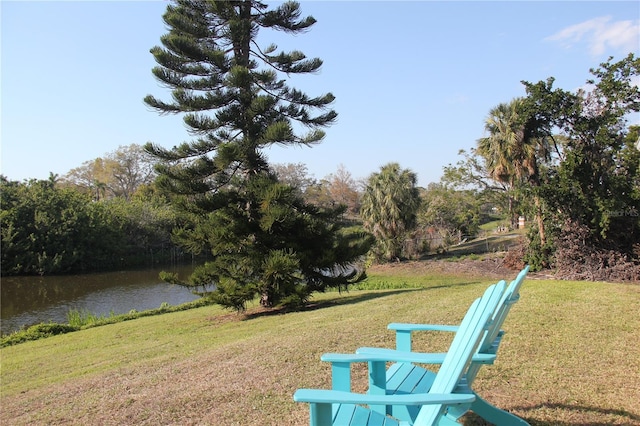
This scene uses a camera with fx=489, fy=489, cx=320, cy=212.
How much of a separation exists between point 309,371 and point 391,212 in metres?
18.2

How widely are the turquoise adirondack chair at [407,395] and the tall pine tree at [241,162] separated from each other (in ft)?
28.1

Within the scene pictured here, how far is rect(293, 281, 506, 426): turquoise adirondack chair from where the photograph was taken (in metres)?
1.89

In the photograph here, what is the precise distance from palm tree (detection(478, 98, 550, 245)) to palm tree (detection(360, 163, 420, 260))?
4708mm

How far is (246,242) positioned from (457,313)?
6.14 m

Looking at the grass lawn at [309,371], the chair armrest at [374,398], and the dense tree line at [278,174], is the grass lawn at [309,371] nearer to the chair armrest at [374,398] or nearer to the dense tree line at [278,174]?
the chair armrest at [374,398]

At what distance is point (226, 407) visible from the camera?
3680mm

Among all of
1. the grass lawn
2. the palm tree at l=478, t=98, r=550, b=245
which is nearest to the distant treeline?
the grass lawn

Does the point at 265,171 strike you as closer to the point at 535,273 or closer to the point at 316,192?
the point at 535,273

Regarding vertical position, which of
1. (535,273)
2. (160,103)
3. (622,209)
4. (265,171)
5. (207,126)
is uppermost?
(160,103)

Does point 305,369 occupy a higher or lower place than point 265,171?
lower

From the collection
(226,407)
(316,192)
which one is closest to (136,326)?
(226,407)

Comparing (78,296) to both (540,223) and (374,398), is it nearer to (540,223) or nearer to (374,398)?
(540,223)

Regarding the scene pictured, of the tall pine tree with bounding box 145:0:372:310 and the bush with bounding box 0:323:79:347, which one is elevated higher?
the tall pine tree with bounding box 145:0:372:310

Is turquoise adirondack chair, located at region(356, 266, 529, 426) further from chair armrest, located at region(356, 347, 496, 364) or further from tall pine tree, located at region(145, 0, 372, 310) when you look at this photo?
tall pine tree, located at region(145, 0, 372, 310)
